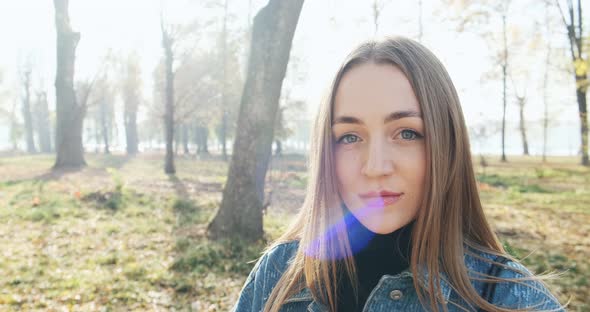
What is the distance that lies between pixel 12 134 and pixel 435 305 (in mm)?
59556

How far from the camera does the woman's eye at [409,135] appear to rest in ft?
4.48

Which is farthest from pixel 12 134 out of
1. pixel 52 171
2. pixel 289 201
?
pixel 289 201

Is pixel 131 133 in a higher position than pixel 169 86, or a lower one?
lower

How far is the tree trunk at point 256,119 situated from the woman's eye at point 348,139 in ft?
15.5

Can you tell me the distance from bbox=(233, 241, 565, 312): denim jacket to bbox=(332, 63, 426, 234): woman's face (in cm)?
20

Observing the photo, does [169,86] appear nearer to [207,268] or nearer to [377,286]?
[207,268]

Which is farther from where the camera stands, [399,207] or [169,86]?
[169,86]

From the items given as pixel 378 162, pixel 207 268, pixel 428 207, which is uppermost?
pixel 378 162

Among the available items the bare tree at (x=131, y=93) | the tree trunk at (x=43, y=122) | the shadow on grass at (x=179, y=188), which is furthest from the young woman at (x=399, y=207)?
the tree trunk at (x=43, y=122)

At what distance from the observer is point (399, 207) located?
4.38 feet

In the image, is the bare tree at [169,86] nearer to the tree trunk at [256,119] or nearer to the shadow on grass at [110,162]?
the shadow on grass at [110,162]

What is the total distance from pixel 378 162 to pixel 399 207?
0.60ft

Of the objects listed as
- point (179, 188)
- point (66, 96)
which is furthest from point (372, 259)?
point (66, 96)

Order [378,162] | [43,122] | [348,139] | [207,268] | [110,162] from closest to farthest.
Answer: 1. [378,162]
2. [348,139]
3. [207,268]
4. [110,162]
5. [43,122]
